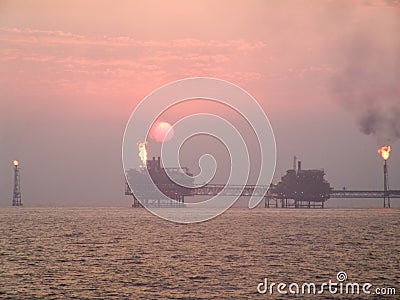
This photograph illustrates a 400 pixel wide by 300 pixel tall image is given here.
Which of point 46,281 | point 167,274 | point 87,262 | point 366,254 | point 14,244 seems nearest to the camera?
point 46,281

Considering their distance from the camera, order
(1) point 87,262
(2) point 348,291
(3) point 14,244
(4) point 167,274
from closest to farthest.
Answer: (2) point 348,291
(4) point 167,274
(1) point 87,262
(3) point 14,244

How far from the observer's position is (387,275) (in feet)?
198

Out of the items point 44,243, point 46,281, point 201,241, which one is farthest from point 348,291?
point 44,243

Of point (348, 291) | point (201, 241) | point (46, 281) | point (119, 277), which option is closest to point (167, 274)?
point (119, 277)

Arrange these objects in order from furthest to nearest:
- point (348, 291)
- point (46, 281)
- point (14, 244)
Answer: point (14, 244), point (46, 281), point (348, 291)

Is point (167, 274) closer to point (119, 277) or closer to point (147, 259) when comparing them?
point (119, 277)

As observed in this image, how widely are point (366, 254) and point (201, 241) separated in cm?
2387

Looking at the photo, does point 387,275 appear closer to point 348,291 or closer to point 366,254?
point 348,291

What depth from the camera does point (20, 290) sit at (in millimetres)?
52344

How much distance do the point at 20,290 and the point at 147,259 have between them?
20376 mm

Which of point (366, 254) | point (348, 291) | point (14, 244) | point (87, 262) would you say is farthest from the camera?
point (14, 244)

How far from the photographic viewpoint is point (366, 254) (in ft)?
256

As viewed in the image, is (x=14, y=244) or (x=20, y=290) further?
(x=14, y=244)

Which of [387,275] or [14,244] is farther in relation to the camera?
[14,244]
